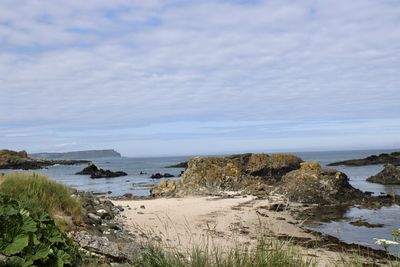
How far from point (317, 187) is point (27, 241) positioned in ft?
73.3

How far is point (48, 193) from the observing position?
1144 centimetres

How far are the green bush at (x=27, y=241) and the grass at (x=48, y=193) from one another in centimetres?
492

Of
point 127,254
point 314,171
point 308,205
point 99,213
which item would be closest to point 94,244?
point 127,254

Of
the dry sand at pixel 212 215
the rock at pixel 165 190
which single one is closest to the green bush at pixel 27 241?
the dry sand at pixel 212 215

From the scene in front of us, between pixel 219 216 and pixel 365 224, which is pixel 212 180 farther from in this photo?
pixel 365 224

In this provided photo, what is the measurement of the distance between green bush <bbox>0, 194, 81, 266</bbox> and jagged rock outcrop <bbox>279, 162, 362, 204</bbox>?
20.8 metres

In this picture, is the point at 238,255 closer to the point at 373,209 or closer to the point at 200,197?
the point at 373,209

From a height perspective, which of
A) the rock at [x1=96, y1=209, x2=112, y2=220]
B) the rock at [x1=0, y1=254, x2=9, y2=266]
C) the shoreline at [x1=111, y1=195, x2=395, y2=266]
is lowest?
the shoreline at [x1=111, y1=195, x2=395, y2=266]

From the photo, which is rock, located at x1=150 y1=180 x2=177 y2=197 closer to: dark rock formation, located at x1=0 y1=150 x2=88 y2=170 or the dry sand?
the dry sand

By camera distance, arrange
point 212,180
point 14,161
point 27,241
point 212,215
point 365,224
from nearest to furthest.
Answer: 1. point 27,241
2. point 365,224
3. point 212,215
4. point 212,180
5. point 14,161

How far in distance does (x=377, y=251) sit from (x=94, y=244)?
300 inches

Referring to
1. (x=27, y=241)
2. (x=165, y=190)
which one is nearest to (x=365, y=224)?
(x=165, y=190)

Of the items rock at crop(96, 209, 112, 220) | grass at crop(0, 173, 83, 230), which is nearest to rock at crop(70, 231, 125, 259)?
grass at crop(0, 173, 83, 230)

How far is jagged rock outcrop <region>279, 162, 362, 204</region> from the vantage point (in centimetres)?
2478
